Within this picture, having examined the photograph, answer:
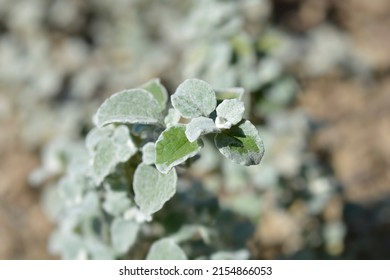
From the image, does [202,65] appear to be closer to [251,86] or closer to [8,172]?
[251,86]

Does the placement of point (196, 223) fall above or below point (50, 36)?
below

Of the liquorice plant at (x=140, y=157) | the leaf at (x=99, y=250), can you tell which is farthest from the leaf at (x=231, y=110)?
the leaf at (x=99, y=250)

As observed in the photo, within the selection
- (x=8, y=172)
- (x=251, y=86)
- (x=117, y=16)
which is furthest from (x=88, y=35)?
(x=251, y=86)

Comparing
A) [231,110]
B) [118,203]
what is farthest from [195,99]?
[118,203]

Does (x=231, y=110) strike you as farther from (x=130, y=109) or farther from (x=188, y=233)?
(x=188, y=233)

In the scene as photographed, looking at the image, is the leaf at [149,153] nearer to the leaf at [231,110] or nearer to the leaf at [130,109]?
the leaf at [130,109]
